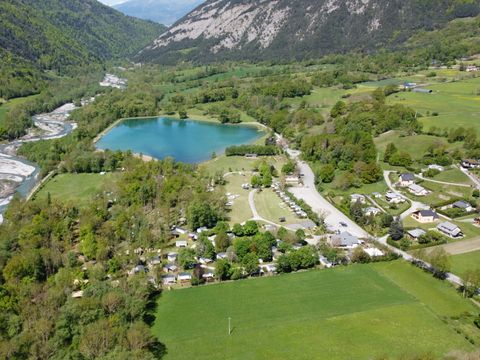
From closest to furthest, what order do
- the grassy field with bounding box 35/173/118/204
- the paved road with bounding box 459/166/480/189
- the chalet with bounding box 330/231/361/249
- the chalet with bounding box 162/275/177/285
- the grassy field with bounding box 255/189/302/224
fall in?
the chalet with bounding box 162/275/177/285 < the chalet with bounding box 330/231/361/249 < the grassy field with bounding box 255/189/302/224 < the paved road with bounding box 459/166/480/189 < the grassy field with bounding box 35/173/118/204

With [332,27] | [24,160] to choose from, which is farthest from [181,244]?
[332,27]

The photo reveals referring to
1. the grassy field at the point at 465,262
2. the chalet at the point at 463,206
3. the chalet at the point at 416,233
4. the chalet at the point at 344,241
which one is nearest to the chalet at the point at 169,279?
the chalet at the point at 344,241

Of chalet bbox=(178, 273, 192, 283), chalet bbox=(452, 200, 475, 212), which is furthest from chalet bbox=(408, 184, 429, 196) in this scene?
chalet bbox=(178, 273, 192, 283)

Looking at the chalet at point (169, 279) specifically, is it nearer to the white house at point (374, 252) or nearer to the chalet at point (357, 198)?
the white house at point (374, 252)

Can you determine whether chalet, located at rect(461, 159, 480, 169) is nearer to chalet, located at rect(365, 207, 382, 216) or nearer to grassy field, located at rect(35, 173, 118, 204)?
chalet, located at rect(365, 207, 382, 216)

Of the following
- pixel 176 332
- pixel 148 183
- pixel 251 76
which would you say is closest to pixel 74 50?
pixel 251 76

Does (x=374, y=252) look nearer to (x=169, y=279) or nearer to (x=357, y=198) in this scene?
(x=357, y=198)

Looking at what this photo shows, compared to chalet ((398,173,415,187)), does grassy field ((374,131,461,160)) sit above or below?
above

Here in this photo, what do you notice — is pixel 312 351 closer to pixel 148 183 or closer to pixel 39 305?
pixel 39 305
